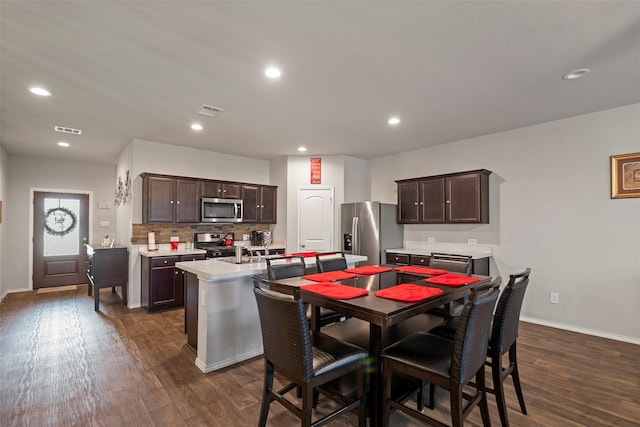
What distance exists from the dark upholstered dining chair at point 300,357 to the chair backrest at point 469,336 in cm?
53

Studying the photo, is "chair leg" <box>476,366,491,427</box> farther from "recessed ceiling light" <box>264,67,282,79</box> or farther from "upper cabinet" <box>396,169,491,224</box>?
"upper cabinet" <box>396,169,491,224</box>

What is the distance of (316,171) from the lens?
621 cm

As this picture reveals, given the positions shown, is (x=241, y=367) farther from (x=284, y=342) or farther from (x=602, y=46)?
(x=602, y=46)

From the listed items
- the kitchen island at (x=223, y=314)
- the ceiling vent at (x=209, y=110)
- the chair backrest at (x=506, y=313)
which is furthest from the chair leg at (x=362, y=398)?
the ceiling vent at (x=209, y=110)

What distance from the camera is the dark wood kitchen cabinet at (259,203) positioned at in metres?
6.14

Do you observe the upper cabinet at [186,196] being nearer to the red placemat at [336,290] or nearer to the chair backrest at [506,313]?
the red placemat at [336,290]

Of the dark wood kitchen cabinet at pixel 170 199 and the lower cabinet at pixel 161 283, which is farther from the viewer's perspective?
the dark wood kitchen cabinet at pixel 170 199

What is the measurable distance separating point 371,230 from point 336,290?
3404mm

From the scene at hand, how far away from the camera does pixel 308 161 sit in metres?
6.25

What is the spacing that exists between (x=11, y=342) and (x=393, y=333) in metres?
4.19

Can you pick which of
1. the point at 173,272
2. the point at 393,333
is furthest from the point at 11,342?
the point at 393,333

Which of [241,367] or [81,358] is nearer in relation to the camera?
[241,367]

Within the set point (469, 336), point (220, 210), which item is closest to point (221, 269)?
point (469, 336)

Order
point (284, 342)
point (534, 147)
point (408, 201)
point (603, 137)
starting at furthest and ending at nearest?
point (408, 201)
point (534, 147)
point (603, 137)
point (284, 342)
